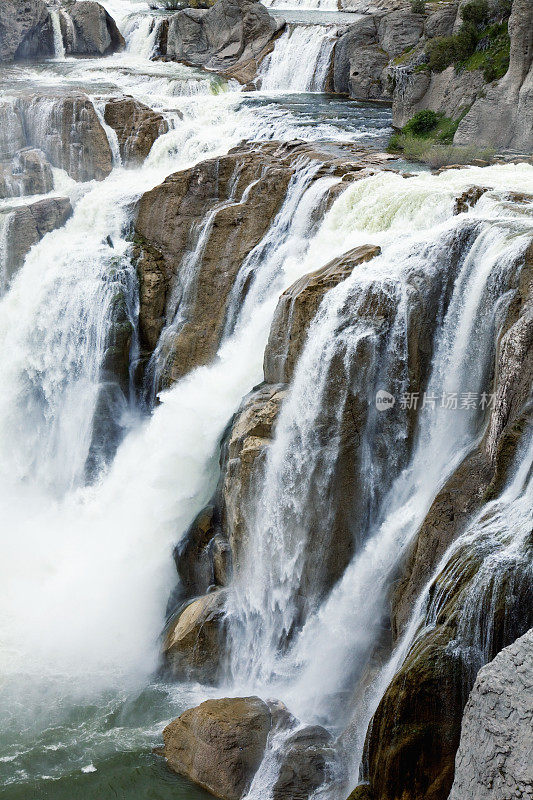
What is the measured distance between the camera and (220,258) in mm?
17438

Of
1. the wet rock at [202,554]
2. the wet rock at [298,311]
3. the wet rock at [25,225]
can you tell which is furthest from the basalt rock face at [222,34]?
the wet rock at [202,554]

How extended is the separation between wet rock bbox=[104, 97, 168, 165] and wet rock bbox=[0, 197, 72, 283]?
3.64m

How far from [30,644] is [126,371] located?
677 centimetres

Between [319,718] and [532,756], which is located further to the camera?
[319,718]

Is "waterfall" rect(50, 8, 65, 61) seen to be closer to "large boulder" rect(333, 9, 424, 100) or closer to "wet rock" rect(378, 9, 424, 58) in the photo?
"large boulder" rect(333, 9, 424, 100)

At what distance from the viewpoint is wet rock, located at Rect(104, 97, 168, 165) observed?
23.3 m

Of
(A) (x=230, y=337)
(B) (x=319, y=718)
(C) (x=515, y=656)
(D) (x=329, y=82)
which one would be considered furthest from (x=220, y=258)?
(D) (x=329, y=82)

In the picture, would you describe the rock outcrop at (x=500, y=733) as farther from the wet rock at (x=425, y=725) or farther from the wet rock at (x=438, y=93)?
the wet rock at (x=438, y=93)

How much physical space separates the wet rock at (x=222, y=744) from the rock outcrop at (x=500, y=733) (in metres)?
4.02

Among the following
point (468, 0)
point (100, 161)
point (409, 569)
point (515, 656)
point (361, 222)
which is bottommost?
point (409, 569)

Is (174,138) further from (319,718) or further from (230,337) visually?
(319,718)

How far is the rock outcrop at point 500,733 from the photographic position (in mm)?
5695

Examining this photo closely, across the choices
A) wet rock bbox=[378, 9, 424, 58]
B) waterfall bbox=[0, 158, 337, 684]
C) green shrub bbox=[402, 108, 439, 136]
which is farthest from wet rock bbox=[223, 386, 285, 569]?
wet rock bbox=[378, 9, 424, 58]

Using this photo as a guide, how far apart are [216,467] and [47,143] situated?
14.5 metres
